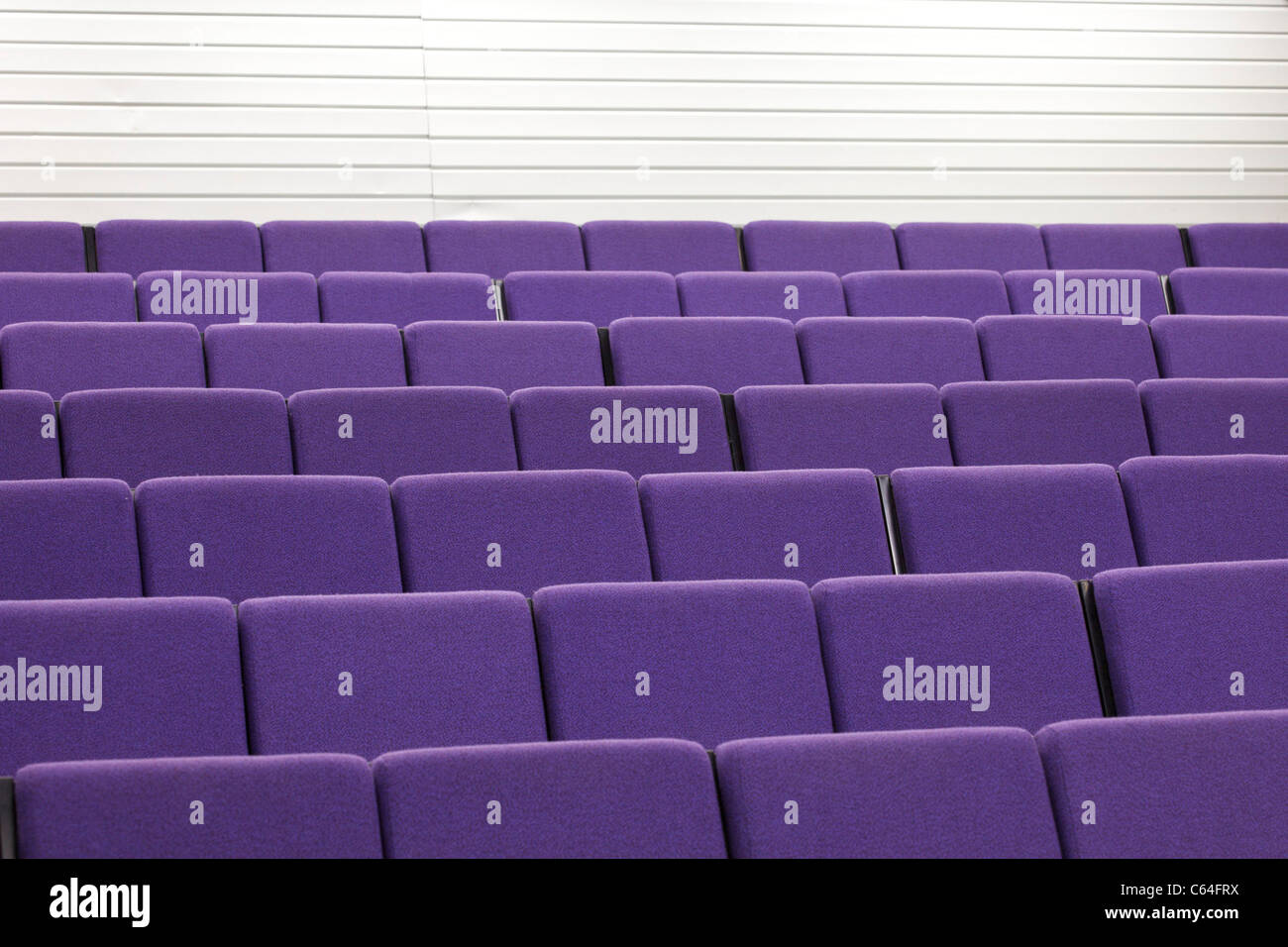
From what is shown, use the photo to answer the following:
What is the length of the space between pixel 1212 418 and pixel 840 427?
0.71ft

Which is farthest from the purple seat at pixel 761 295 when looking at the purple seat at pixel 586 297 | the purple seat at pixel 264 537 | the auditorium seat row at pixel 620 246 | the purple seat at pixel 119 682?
the purple seat at pixel 119 682

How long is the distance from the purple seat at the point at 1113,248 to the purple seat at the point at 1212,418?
0.41 metres

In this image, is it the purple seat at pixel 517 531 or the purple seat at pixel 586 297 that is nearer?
the purple seat at pixel 517 531

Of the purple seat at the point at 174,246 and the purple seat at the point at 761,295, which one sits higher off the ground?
the purple seat at the point at 174,246

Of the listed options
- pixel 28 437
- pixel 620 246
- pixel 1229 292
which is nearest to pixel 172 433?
pixel 28 437

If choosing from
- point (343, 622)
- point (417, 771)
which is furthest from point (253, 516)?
point (417, 771)

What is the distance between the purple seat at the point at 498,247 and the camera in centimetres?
118

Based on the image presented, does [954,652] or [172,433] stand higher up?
[172,433]

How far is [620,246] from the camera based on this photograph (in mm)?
1209

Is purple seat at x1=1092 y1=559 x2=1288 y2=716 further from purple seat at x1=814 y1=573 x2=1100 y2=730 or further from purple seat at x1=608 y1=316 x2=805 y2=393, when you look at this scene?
purple seat at x1=608 y1=316 x2=805 y2=393

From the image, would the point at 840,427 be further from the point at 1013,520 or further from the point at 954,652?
the point at 954,652

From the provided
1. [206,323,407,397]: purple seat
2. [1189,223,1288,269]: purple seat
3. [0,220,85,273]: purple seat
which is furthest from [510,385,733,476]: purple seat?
[1189,223,1288,269]: purple seat

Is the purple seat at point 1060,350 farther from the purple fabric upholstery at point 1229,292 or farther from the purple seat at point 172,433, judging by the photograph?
the purple seat at point 172,433

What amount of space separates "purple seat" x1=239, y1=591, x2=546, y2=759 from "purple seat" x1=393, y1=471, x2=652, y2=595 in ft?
0.34
